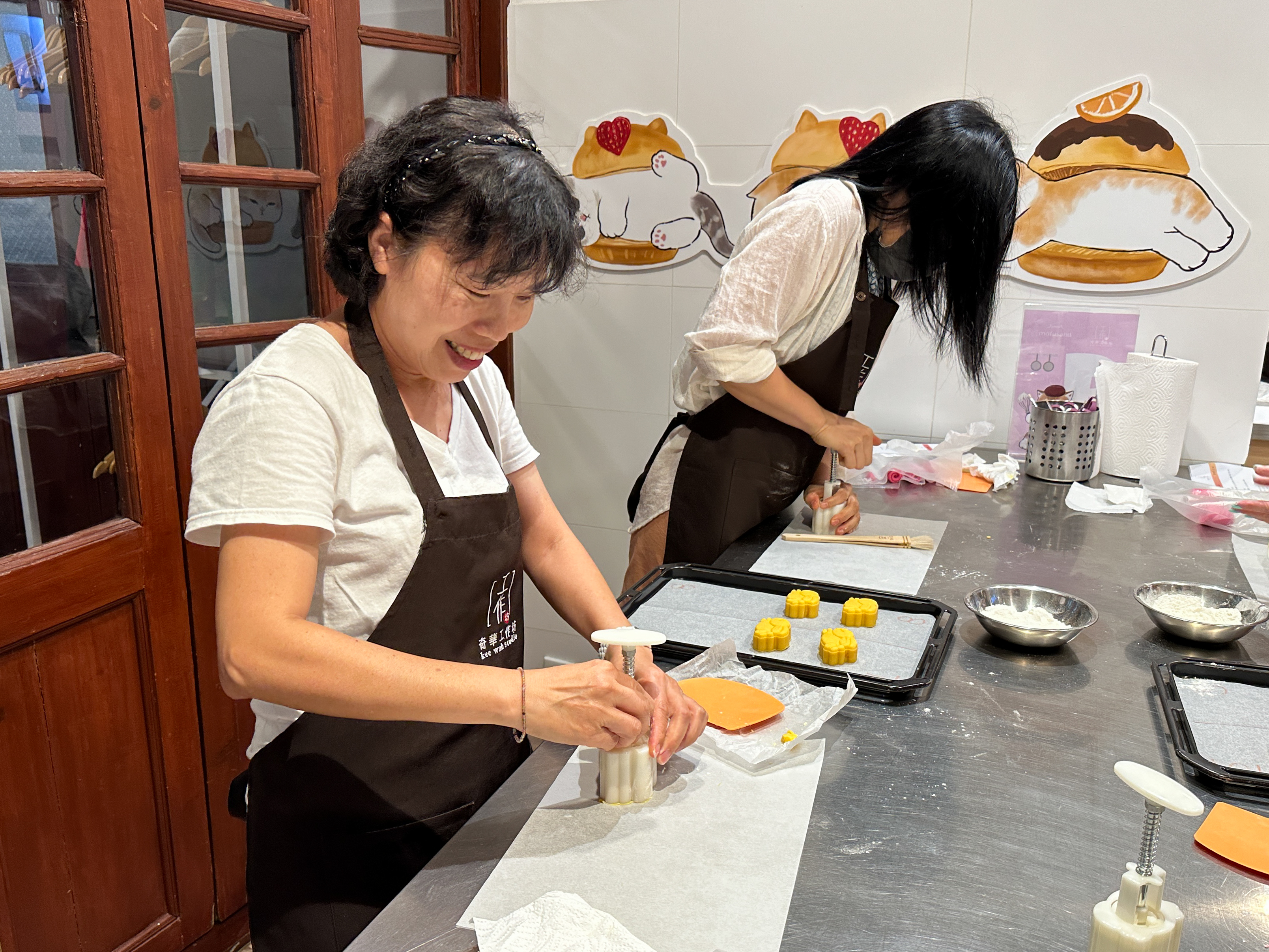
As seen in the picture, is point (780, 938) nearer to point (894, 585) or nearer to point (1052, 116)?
point (894, 585)

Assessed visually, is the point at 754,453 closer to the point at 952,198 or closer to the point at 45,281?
the point at 952,198

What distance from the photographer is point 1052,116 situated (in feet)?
7.86

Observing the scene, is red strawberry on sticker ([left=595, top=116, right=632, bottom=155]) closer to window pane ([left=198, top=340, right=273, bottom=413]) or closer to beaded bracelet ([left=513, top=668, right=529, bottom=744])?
window pane ([left=198, top=340, right=273, bottom=413])

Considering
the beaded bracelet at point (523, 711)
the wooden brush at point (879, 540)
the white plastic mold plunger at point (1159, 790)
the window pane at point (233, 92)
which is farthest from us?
the window pane at point (233, 92)

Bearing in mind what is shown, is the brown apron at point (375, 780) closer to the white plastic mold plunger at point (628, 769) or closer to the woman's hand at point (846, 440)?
the white plastic mold plunger at point (628, 769)

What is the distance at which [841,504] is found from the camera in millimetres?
1906

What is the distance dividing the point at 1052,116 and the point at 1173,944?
2132mm

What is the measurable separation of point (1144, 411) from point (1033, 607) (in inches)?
42.4

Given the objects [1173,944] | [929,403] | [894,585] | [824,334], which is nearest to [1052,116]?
[929,403]

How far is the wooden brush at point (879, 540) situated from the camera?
1.82 meters

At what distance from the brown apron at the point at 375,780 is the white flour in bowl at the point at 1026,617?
2.42 feet

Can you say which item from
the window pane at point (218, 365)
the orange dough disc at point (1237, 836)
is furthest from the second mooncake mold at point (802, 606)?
the window pane at point (218, 365)

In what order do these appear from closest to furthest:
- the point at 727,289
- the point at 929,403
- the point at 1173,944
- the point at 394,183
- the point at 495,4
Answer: the point at 1173,944 < the point at 394,183 < the point at 727,289 < the point at 929,403 < the point at 495,4

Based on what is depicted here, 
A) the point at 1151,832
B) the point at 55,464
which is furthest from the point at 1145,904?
the point at 55,464
